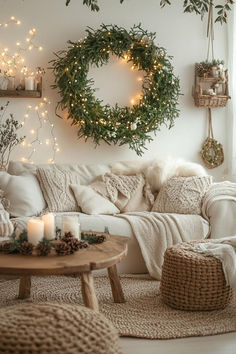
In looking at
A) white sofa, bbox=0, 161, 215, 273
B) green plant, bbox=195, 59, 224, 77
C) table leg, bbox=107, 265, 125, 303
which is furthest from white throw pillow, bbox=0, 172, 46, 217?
green plant, bbox=195, 59, 224, 77

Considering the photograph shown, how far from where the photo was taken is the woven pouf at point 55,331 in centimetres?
177

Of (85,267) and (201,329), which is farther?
(201,329)

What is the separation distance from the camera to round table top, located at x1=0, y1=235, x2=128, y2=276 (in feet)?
8.05

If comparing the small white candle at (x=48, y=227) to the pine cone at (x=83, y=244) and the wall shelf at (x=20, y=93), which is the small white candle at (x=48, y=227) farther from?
the wall shelf at (x=20, y=93)

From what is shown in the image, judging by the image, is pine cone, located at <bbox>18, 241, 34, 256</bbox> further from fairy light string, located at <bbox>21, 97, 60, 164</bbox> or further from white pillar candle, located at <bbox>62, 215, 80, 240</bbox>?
fairy light string, located at <bbox>21, 97, 60, 164</bbox>

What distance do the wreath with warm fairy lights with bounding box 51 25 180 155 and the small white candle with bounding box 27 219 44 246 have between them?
6.49ft

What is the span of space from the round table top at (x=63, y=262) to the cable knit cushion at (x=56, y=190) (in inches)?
53.8

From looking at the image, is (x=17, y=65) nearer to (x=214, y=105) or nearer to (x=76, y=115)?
(x=76, y=115)

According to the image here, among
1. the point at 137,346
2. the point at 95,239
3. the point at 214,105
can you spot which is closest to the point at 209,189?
the point at 214,105

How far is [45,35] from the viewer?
482cm

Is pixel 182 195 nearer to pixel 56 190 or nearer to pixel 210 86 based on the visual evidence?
pixel 56 190

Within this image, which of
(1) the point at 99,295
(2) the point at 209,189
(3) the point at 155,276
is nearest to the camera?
(1) the point at 99,295

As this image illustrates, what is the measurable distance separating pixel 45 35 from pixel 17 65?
37 centimetres

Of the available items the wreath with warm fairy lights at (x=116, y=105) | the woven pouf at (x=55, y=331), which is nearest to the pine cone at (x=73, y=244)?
the woven pouf at (x=55, y=331)
